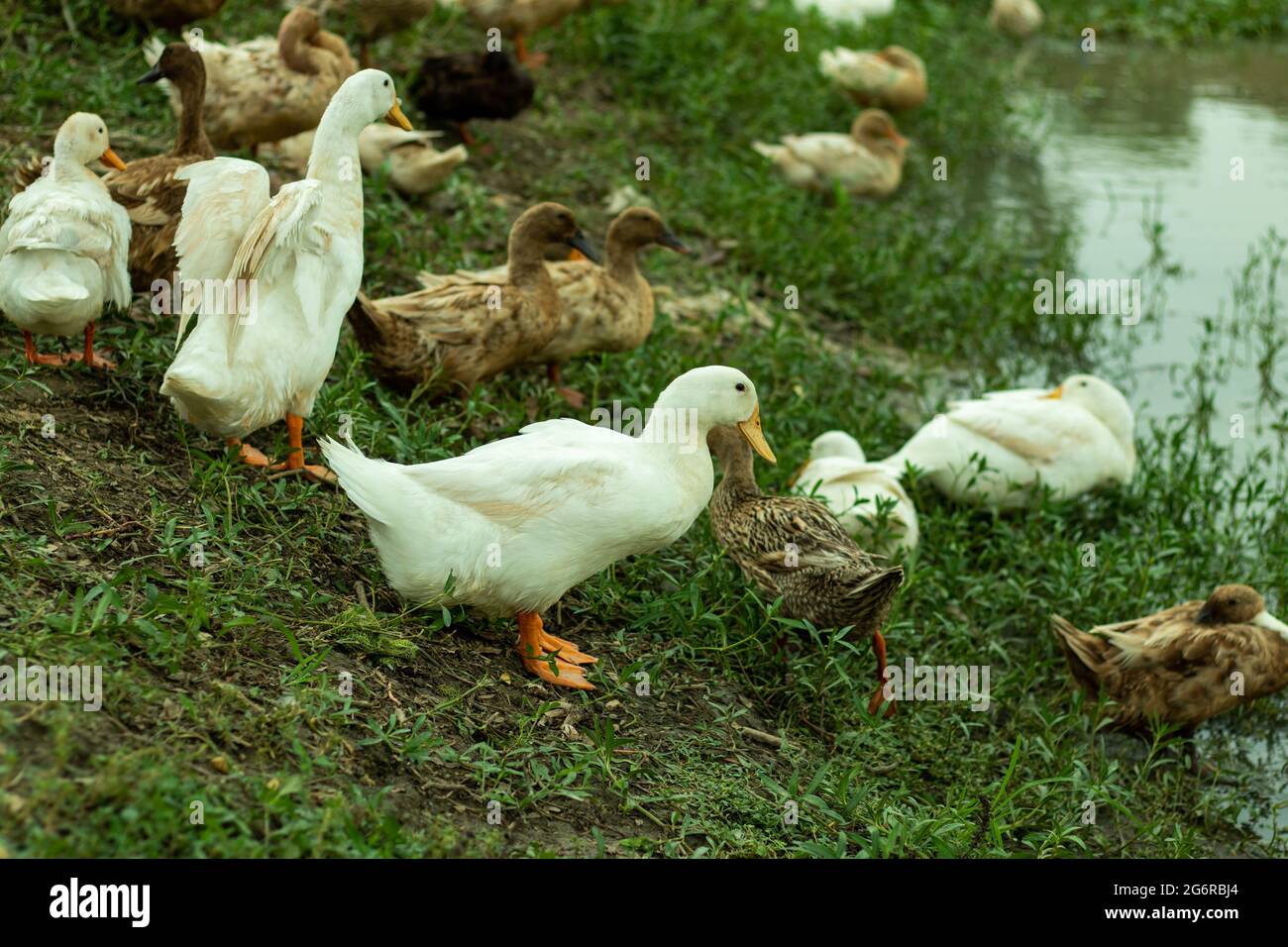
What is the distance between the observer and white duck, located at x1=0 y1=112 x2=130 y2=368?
4934mm

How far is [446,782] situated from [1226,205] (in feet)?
29.1

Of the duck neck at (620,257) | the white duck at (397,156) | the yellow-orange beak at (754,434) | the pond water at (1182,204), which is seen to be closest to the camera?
the yellow-orange beak at (754,434)

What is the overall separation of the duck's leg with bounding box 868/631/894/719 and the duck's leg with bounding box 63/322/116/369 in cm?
312

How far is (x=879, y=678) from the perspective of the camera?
5.32 metres

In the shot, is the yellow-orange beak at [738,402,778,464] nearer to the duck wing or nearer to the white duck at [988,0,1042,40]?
the duck wing

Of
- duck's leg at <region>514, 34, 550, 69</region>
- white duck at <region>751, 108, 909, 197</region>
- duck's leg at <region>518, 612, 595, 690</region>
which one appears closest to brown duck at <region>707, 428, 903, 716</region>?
duck's leg at <region>518, 612, 595, 690</region>

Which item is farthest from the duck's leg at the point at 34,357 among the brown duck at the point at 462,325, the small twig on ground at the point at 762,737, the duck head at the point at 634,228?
the small twig on ground at the point at 762,737

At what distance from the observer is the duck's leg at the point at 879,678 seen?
515 centimetres

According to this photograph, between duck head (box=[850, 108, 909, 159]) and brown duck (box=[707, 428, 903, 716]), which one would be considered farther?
duck head (box=[850, 108, 909, 159])

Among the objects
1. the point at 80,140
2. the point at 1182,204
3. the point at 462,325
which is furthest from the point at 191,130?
the point at 1182,204

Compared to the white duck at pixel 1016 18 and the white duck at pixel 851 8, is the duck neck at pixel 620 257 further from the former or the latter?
the white duck at pixel 1016 18

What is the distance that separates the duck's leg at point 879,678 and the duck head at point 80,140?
11.8 ft

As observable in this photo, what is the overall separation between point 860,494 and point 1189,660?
1.53 meters

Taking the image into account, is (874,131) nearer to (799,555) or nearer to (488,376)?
(488,376)
